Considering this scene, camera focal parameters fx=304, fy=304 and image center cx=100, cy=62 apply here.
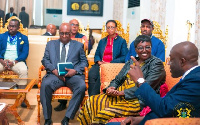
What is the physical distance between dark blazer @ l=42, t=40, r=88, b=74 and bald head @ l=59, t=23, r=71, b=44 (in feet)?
0.34

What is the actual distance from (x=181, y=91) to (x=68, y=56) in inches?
115

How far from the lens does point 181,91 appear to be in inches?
81.0

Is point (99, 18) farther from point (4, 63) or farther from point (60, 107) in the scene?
point (60, 107)

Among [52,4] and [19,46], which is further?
[52,4]

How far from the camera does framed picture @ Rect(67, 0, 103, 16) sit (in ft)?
42.5

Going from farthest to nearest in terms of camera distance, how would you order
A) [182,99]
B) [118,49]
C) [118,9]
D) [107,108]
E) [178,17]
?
[118,9], [178,17], [118,49], [107,108], [182,99]

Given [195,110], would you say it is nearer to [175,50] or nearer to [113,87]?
[175,50]

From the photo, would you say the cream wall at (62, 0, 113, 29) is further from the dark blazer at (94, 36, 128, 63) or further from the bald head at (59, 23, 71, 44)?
the bald head at (59, 23, 71, 44)

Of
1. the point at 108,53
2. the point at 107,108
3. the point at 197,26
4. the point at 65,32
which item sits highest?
the point at 197,26

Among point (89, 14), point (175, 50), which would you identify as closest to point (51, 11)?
point (89, 14)

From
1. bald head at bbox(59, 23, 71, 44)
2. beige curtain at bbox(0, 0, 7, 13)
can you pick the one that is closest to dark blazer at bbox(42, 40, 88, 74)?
bald head at bbox(59, 23, 71, 44)

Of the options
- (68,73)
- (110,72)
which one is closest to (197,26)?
(110,72)

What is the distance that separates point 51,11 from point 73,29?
11216mm

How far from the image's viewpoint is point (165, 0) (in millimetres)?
6555
